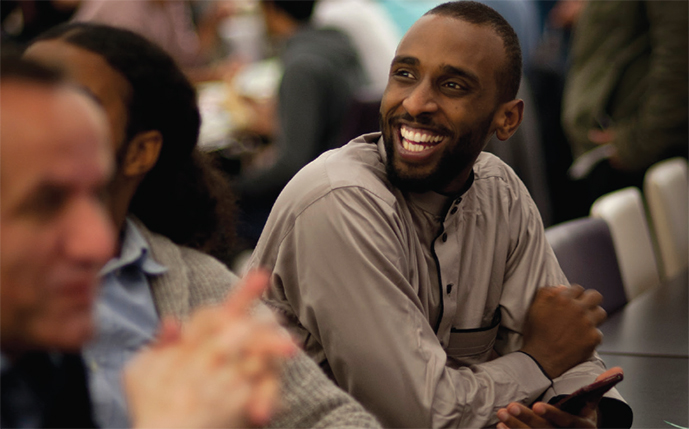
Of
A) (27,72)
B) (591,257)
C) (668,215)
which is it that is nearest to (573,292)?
(591,257)

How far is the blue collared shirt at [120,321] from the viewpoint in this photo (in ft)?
2.91

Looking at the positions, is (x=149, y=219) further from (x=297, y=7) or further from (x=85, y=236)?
(x=297, y=7)

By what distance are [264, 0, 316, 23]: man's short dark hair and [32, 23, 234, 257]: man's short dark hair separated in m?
2.22

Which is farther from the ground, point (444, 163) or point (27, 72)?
point (27, 72)

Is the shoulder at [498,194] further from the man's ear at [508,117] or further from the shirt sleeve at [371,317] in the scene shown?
the shirt sleeve at [371,317]

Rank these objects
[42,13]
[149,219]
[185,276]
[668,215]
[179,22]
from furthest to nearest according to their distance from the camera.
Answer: [179,22] → [42,13] → [668,215] → [149,219] → [185,276]

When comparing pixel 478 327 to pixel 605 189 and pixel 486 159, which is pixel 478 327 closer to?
pixel 486 159

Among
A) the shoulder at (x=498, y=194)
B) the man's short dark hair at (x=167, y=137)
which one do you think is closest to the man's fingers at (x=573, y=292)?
the shoulder at (x=498, y=194)

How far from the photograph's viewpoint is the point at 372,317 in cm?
121

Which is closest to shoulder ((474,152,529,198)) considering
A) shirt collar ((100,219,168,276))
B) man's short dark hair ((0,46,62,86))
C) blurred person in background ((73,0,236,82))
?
shirt collar ((100,219,168,276))

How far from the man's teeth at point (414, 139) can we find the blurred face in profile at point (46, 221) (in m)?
0.88

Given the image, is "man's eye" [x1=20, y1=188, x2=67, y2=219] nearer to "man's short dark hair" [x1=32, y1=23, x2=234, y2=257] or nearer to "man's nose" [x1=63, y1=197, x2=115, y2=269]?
"man's nose" [x1=63, y1=197, x2=115, y2=269]

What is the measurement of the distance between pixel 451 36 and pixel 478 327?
557 mm

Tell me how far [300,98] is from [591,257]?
1.56 m
